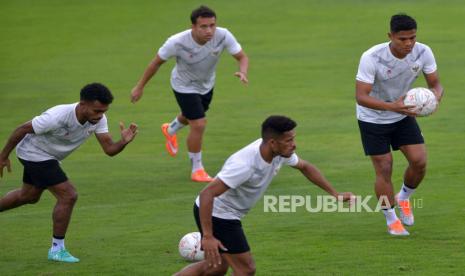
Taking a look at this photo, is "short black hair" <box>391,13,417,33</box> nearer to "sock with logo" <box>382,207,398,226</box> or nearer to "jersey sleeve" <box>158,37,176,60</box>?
"sock with logo" <box>382,207,398,226</box>

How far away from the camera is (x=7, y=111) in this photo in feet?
77.5

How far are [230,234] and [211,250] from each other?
1.72 feet

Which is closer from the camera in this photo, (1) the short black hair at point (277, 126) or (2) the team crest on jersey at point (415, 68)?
(1) the short black hair at point (277, 126)

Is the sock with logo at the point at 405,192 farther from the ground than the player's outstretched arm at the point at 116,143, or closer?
closer

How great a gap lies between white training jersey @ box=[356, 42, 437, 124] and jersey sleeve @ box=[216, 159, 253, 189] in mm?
3268

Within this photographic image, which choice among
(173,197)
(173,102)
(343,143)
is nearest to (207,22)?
(173,197)

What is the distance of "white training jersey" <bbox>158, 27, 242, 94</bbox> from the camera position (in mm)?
16656

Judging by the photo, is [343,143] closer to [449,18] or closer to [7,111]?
[7,111]

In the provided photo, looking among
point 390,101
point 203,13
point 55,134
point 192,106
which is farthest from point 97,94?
point 192,106

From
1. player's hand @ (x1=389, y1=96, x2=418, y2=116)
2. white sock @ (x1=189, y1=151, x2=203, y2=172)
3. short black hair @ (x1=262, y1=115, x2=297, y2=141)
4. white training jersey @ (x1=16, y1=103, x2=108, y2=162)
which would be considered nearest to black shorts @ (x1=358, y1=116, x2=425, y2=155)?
player's hand @ (x1=389, y1=96, x2=418, y2=116)

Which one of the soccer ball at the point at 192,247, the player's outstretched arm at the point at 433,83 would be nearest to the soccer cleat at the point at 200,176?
the player's outstretched arm at the point at 433,83

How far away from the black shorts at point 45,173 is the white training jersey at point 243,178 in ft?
8.87

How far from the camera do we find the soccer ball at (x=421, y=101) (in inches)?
491

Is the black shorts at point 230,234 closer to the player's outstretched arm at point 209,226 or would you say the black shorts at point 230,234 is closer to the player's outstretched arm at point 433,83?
the player's outstretched arm at point 209,226
